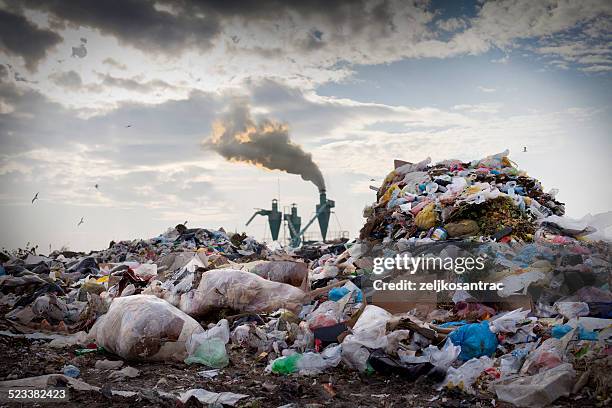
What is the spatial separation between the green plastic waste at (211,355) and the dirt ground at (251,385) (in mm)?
72

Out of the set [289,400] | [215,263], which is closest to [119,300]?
[289,400]

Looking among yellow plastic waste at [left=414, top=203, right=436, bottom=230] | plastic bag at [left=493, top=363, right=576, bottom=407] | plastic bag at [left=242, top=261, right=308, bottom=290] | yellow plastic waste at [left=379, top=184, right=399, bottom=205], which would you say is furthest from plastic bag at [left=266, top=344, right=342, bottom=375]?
yellow plastic waste at [left=379, top=184, right=399, bottom=205]

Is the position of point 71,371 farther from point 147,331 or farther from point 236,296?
point 236,296

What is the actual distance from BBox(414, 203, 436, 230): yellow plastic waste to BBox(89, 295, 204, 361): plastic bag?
3.94 m

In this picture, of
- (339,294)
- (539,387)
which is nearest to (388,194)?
(339,294)

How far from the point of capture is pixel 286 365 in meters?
4.51

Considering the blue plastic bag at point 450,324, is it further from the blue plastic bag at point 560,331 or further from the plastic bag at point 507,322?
the blue plastic bag at point 560,331

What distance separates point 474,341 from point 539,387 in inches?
31.6

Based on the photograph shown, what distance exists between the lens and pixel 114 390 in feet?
13.6

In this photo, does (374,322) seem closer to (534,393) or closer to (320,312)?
(320,312)

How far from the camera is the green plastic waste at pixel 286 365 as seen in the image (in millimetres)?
4488

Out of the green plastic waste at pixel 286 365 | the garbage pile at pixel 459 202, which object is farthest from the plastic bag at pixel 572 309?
the green plastic waste at pixel 286 365

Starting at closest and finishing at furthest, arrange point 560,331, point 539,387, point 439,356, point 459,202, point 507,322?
point 539,387 → point 439,356 → point 560,331 → point 507,322 → point 459,202

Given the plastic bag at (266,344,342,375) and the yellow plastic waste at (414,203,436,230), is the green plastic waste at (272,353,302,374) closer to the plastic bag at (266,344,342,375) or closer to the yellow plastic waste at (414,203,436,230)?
the plastic bag at (266,344,342,375)
